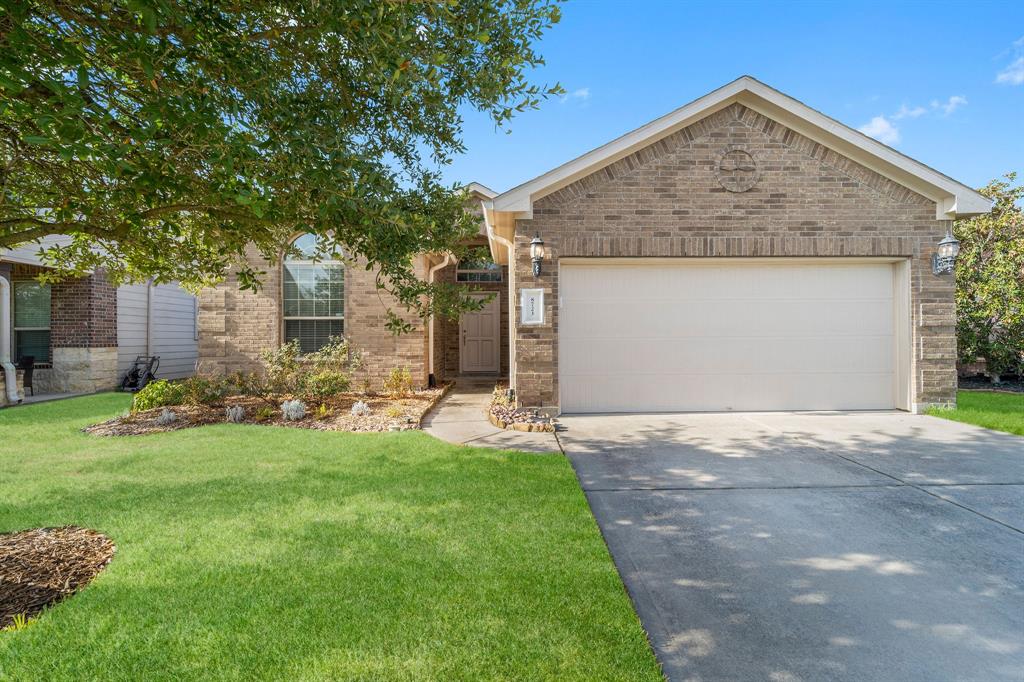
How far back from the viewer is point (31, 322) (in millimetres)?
11586

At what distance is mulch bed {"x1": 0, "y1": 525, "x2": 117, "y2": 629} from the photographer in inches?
107

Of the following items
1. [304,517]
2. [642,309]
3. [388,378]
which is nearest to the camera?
[304,517]

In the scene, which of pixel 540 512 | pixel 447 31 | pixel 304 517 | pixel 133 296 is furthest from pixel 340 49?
pixel 133 296

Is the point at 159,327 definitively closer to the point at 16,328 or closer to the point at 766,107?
the point at 16,328

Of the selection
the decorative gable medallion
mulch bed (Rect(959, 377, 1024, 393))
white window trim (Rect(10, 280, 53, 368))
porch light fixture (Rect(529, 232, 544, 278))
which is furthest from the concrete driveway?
white window trim (Rect(10, 280, 53, 368))

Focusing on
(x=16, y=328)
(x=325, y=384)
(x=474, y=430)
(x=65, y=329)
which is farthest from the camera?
(x=16, y=328)

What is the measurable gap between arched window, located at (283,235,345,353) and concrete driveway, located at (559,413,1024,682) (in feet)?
22.1

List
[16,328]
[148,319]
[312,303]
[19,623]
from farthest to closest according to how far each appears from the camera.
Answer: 1. [148,319]
2. [16,328]
3. [312,303]
4. [19,623]

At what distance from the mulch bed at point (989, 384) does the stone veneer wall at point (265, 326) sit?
12884mm

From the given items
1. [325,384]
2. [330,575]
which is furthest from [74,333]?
[330,575]

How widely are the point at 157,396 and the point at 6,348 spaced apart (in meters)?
4.85

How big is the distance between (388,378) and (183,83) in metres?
7.98

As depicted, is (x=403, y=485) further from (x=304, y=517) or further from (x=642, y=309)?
(x=642, y=309)

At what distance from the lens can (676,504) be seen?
4.06 m
